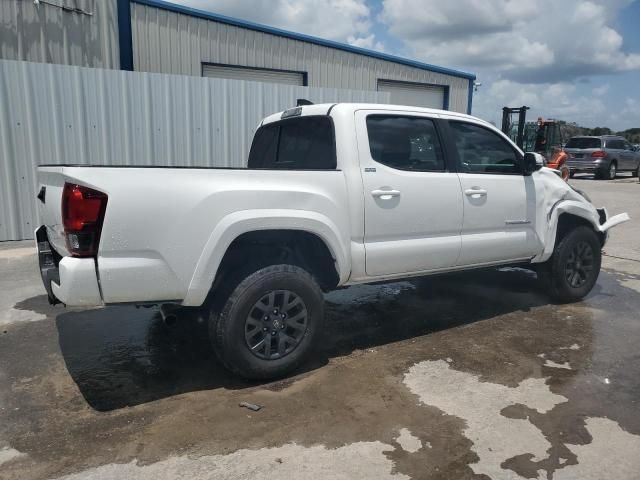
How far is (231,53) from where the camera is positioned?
11.1 meters

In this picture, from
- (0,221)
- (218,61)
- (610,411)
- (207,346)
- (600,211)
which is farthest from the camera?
(218,61)

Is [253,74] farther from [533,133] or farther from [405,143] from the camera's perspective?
[533,133]

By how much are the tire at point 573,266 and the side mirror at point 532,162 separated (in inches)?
35.4

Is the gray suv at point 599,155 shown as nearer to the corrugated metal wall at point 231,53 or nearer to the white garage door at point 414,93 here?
the white garage door at point 414,93

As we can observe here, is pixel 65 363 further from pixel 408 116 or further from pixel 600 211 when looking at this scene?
pixel 600 211

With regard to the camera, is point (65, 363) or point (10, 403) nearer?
point (10, 403)

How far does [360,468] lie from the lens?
272cm

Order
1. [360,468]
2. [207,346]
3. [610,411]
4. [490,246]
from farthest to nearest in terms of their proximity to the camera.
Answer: [490,246] → [207,346] → [610,411] → [360,468]

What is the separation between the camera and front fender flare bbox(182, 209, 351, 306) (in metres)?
3.27

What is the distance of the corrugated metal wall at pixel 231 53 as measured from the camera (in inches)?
396

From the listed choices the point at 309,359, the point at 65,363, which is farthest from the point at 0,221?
the point at 309,359

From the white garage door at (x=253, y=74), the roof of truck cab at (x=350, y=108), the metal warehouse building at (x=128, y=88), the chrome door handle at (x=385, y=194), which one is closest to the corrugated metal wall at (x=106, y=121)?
the metal warehouse building at (x=128, y=88)

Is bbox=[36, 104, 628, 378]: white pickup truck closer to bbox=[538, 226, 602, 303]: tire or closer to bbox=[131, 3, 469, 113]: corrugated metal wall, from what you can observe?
bbox=[538, 226, 602, 303]: tire

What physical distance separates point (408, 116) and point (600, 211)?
9.48ft
